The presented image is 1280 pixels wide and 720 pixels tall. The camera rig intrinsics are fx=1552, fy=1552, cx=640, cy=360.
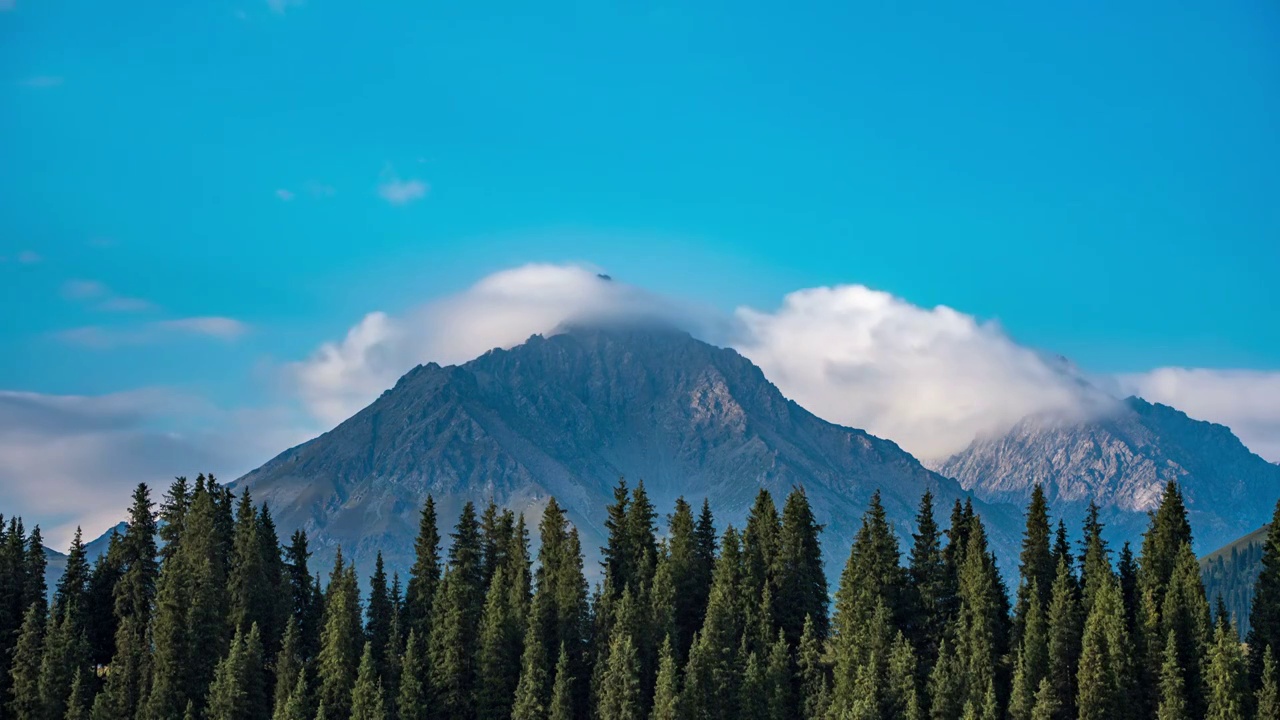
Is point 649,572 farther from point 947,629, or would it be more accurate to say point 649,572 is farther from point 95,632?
point 95,632

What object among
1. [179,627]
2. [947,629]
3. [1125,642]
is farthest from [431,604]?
[1125,642]

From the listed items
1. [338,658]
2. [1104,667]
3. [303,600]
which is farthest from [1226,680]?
[303,600]

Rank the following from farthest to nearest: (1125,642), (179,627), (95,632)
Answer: (95,632)
(179,627)
(1125,642)

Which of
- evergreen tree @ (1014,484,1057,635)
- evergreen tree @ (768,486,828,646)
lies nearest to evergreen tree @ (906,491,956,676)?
evergreen tree @ (1014,484,1057,635)

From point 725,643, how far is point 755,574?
12625 mm

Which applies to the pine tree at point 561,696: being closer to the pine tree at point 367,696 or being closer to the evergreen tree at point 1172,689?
the pine tree at point 367,696

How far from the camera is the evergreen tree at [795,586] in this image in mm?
159375

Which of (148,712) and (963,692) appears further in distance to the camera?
(148,712)

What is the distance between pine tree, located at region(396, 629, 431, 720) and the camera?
152375mm

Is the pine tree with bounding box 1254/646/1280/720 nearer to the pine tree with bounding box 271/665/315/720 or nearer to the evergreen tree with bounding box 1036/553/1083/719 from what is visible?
the evergreen tree with bounding box 1036/553/1083/719

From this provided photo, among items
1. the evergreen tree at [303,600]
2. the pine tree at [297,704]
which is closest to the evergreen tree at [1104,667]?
the pine tree at [297,704]

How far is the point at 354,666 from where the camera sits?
156125mm

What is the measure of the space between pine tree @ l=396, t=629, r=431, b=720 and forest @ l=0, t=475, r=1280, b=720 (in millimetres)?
297

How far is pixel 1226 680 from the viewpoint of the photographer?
13125cm
